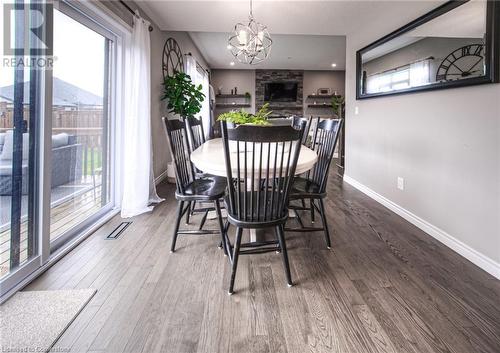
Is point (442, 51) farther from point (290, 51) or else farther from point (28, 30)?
point (290, 51)

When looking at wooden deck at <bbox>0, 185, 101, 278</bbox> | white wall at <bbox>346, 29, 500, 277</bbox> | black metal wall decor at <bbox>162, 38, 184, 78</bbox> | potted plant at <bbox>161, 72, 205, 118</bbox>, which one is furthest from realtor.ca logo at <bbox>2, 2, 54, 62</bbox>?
white wall at <bbox>346, 29, 500, 277</bbox>

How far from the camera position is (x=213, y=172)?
6.34ft

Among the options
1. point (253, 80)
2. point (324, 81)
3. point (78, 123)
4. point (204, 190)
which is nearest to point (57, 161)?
point (78, 123)

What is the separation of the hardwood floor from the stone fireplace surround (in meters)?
8.51

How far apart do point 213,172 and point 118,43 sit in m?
2.25

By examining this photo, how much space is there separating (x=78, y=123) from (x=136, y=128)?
0.70m

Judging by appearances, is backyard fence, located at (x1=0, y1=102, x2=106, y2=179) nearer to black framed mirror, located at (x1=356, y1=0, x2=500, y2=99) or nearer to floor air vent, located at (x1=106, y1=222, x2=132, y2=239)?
floor air vent, located at (x1=106, y1=222, x2=132, y2=239)

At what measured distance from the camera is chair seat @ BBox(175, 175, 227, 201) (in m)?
2.26

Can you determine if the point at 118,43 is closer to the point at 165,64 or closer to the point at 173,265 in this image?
the point at 165,64

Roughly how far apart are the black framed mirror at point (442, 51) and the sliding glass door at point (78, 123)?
3027 millimetres

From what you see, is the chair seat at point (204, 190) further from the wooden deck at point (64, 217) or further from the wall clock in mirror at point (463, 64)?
the wall clock in mirror at point (463, 64)

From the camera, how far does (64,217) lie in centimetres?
256

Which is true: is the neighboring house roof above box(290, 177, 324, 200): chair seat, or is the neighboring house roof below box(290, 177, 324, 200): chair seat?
above

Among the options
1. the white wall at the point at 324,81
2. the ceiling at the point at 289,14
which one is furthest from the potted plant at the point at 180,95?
the white wall at the point at 324,81
